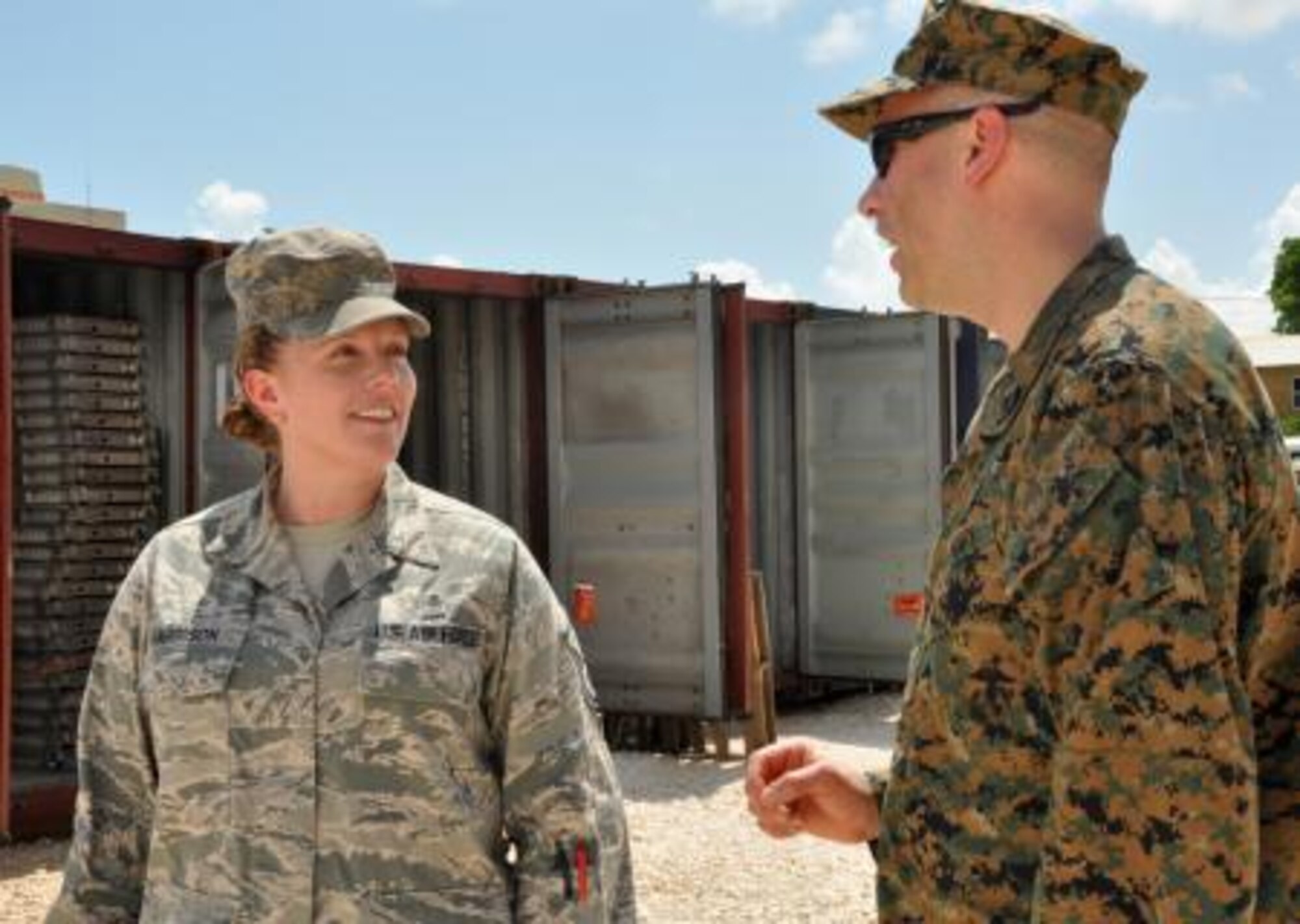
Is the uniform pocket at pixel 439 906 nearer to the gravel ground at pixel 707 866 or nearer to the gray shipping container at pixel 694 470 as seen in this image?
the gravel ground at pixel 707 866

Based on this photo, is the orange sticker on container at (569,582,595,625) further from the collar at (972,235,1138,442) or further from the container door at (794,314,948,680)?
the collar at (972,235,1138,442)

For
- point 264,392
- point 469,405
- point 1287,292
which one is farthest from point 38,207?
point 1287,292

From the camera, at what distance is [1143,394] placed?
5.11 feet

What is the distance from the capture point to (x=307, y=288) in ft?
8.63

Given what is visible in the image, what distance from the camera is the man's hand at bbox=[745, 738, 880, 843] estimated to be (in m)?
2.02

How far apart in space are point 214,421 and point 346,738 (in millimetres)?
4900

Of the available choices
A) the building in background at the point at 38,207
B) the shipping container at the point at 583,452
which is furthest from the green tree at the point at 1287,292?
the building in background at the point at 38,207

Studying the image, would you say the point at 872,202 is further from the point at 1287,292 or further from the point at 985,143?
the point at 1287,292

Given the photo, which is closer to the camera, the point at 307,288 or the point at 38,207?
the point at 307,288

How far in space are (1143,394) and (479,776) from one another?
1.30 metres

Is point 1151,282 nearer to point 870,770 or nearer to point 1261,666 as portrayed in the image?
point 1261,666

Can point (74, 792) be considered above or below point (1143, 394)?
below

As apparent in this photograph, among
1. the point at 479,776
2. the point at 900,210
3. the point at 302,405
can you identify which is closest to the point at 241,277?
the point at 302,405

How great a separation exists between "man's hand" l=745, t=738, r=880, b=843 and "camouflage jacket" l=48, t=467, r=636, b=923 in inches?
17.8
